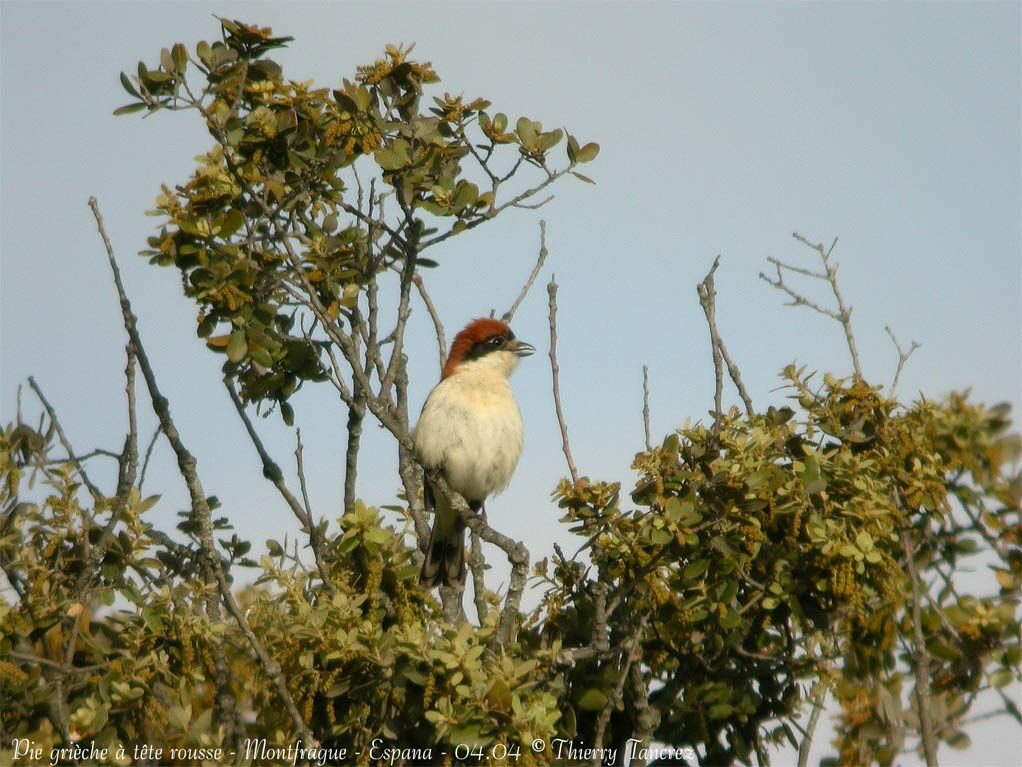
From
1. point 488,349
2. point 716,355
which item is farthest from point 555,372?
point 488,349

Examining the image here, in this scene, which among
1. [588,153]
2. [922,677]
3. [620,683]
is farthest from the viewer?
[588,153]

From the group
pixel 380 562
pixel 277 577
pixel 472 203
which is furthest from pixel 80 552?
pixel 472 203

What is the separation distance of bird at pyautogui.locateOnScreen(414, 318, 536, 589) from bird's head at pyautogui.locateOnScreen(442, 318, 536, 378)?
76 millimetres

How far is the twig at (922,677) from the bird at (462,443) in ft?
11.6

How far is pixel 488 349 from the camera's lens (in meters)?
8.36

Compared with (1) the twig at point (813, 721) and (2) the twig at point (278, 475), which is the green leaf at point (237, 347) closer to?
(2) the twig at point (278, 475)

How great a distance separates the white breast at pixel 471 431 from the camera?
25.6 ft

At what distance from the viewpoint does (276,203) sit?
594 cm

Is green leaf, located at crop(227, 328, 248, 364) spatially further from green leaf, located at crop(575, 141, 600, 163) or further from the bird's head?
the bird's head

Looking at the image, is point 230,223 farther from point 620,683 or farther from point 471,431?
point 620,683

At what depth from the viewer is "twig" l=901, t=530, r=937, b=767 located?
4277 millimetres

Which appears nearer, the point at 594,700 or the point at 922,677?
the point at 922,677

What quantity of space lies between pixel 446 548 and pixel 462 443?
71cm

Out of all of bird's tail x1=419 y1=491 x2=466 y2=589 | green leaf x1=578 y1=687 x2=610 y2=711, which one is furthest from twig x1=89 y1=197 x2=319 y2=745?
bird's tail x1=419 y1=491 x2=466 y2=589
